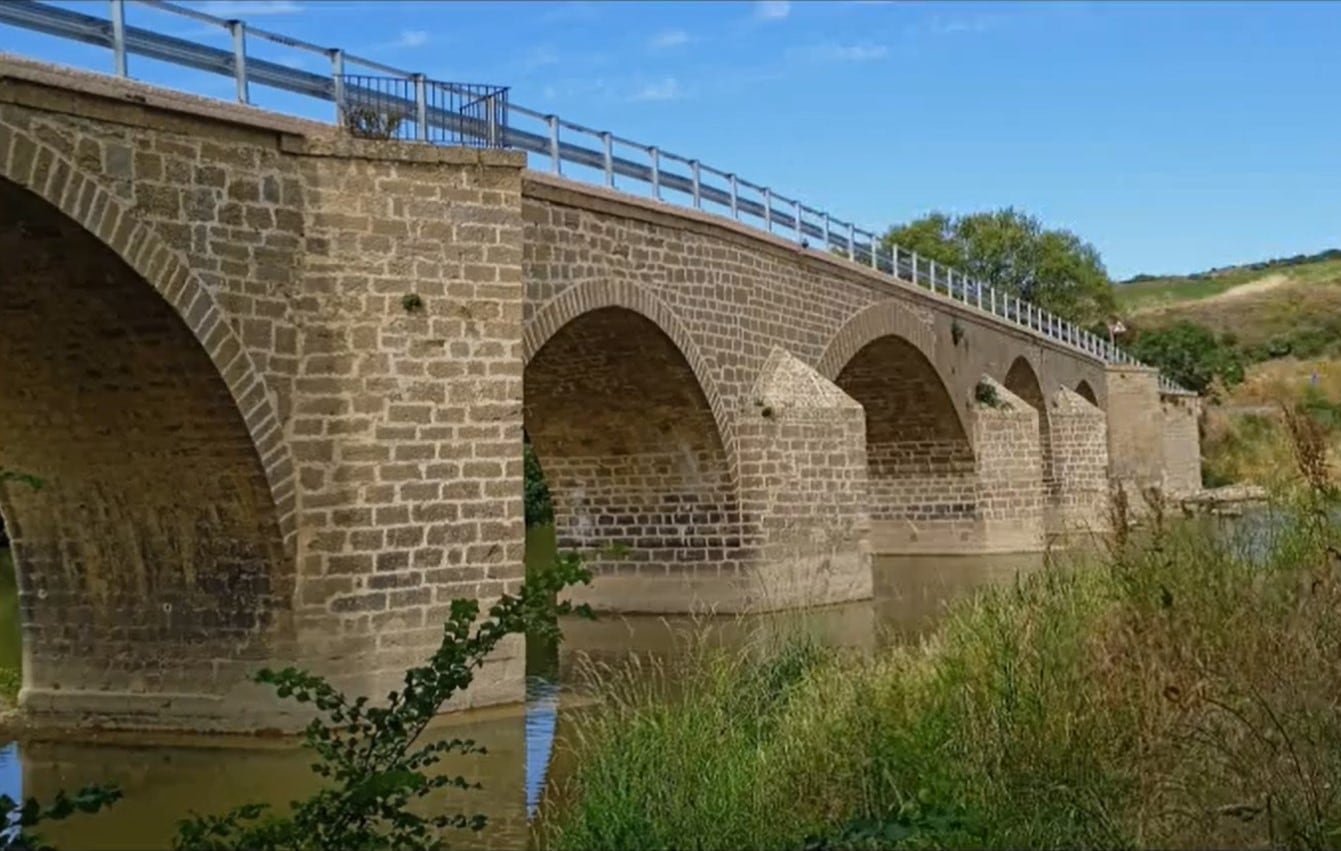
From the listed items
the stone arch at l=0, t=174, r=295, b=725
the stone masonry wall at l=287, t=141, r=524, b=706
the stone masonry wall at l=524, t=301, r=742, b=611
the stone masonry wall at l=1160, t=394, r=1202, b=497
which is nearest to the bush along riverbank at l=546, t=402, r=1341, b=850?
the stone masonry wall at l=287, t=141, r=524, b=706

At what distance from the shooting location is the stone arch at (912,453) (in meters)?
26.8

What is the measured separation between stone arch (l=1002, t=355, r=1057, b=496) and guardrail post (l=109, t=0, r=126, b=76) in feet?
85.5

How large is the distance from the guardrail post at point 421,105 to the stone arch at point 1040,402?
23.2 m

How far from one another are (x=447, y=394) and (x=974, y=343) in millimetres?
18924

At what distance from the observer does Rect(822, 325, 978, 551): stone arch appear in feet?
88.0

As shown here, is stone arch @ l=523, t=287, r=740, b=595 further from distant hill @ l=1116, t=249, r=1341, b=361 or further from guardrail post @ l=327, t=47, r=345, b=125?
distant hill @ l=1116, t=249, r=1341, b=361

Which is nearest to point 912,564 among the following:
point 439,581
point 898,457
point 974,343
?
point 898,457

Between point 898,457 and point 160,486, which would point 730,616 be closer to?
point 160,486

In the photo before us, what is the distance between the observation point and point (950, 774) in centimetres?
619

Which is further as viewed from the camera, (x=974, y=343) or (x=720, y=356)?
(x=974, y=343)

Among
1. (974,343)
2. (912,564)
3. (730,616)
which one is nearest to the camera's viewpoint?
(730,616)

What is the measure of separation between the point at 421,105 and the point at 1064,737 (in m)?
8.16

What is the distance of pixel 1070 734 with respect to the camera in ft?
20.3

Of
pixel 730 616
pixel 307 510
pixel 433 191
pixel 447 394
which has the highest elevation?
pixel 433 191
